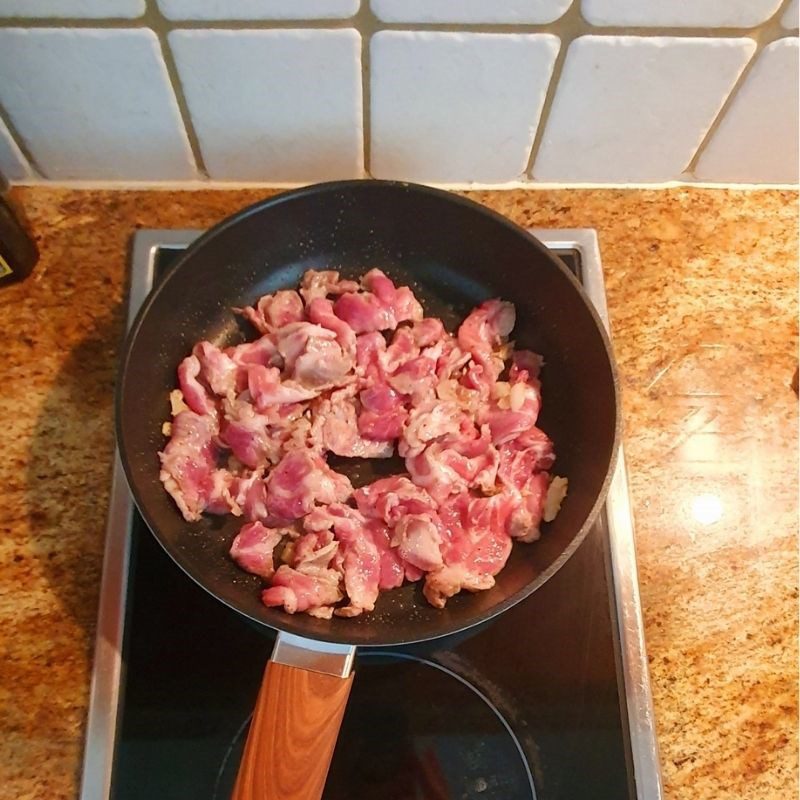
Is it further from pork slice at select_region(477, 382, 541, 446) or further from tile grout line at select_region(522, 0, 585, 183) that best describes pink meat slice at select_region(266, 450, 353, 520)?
tile grout line at select_region(522, 0, 585, 183)

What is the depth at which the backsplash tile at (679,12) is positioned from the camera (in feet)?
2.41

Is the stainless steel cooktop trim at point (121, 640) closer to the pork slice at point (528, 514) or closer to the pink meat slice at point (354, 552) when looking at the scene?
the pork slice at point (528, 514)

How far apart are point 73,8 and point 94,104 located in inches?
4.6

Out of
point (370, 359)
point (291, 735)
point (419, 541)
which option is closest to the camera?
point (291, 735)

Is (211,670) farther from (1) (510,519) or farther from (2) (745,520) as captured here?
(2) (745,520)

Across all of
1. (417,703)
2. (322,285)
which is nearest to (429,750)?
(417,703)

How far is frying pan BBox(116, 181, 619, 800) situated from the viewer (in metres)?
0.68

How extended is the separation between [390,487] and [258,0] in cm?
45

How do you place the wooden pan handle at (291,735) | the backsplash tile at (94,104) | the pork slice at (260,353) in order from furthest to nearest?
the pork slice at (260,353), the backsplash tile at (94,104), the wooden pan handle at (291,735)

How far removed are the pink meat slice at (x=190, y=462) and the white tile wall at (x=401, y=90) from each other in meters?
0.29

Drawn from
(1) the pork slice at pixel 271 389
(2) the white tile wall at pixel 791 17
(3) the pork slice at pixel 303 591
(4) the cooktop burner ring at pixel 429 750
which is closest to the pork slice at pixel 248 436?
(1) the pork slice at pixel 271 389

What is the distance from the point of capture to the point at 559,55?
79cm

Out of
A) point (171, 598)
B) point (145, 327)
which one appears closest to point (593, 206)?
point (145, 327)

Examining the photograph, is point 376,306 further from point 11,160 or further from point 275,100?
point 11,160
